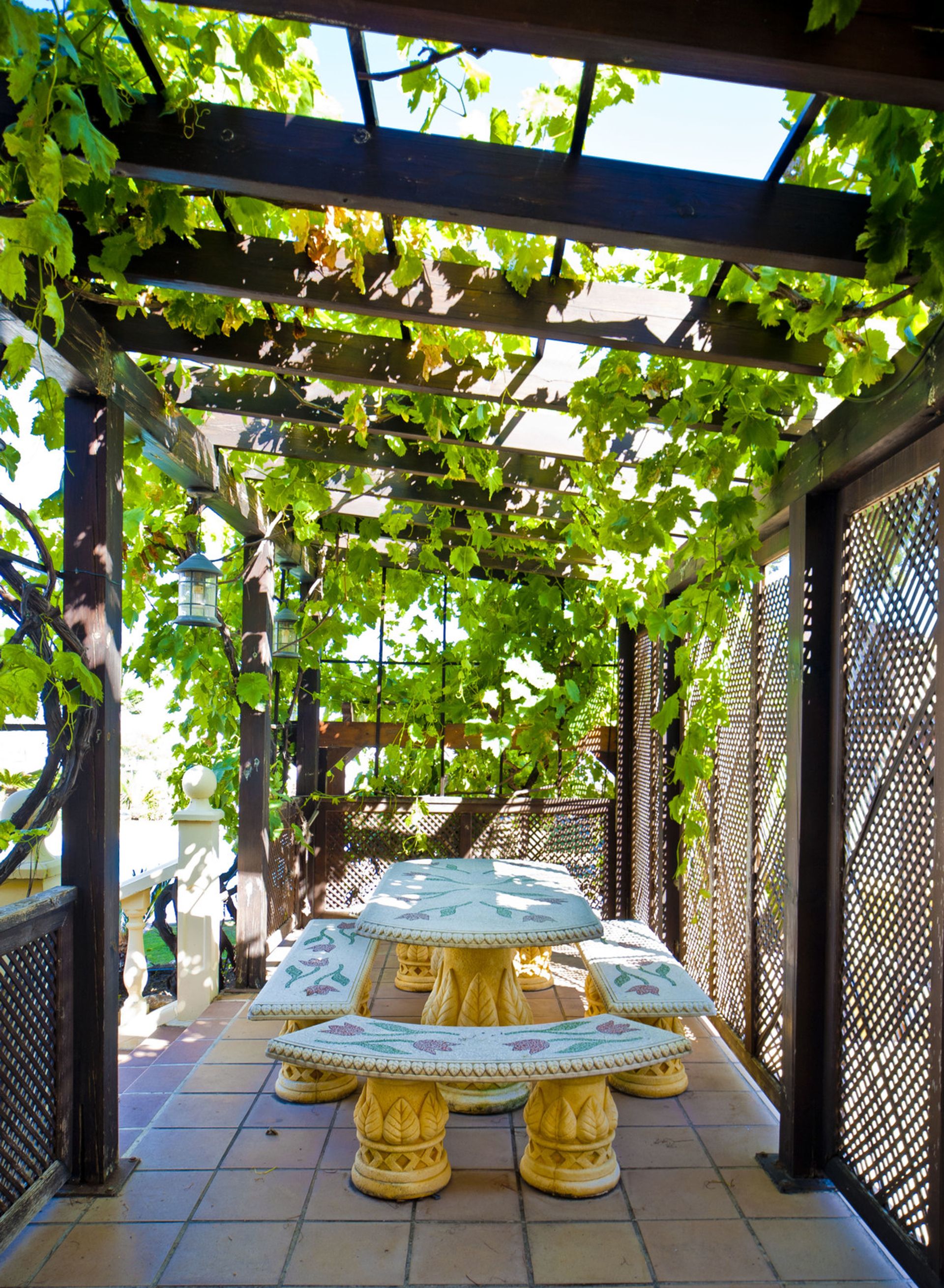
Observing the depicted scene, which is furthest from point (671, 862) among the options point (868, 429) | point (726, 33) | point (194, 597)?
point (726, 33)

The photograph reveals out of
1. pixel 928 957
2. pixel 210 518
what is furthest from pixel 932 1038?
pixel 210 518

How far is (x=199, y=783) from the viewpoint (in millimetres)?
4891

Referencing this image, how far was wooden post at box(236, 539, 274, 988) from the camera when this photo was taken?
506 cm

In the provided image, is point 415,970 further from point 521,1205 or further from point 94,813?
point 94,813

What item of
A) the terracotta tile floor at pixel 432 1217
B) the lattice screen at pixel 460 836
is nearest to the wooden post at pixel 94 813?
the terracotta tile floor at pixel 432 1217

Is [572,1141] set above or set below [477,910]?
below

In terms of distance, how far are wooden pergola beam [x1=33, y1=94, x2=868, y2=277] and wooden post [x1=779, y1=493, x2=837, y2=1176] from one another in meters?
1.26

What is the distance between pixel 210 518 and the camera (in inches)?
230

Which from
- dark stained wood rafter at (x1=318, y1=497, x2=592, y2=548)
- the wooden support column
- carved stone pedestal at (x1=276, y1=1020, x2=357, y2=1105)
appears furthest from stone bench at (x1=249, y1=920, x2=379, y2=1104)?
the wooden support column

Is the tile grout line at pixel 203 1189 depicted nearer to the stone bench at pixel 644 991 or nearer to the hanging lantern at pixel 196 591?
the stone bench at pixel 644 991

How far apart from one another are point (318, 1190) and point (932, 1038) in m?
1.91

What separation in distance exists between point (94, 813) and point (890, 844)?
Result: 2.38 metres

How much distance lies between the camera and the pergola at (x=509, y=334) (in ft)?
4.84

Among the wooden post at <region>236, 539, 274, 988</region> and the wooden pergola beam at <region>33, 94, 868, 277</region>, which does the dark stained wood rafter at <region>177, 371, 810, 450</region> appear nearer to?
the wooden post at <region>236, 539, 274, 988</region>
